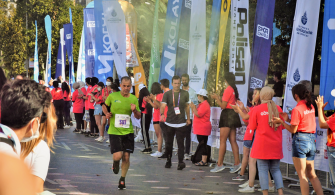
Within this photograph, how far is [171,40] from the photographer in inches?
484

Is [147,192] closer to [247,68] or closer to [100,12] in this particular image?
[247,68]

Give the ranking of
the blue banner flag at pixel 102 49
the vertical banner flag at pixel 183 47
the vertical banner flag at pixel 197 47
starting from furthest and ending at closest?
the blue banner flag at pixel 102 49
the vertical banner flag at pixel 183 47
the vertical banner flag at pixel 197 47

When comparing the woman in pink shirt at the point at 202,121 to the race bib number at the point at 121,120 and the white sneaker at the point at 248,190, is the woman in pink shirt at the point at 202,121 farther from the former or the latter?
the white sneaker at the point at 248,190

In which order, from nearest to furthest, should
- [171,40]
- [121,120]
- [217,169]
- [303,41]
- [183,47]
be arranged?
[303,41], [121,120], [217,169], [183,47], [171,40]

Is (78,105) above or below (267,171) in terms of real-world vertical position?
below

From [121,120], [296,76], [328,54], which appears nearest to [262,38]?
[296,76]

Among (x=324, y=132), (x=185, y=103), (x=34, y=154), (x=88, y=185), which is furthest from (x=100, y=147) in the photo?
(x=34, y=154)

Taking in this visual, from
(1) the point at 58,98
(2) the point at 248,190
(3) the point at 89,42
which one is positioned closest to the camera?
(2) the point at 248,190

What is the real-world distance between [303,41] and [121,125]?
11.7ft

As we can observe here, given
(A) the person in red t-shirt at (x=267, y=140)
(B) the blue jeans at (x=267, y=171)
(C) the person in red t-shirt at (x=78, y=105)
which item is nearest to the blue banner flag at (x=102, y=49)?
(C) the person in red t-shirt at (x=78, y=105)

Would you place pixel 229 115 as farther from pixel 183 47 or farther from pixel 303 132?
pixel 183 47

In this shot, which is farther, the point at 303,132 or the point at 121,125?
the point at 121,125

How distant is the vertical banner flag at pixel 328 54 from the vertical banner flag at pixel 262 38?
4.92 feet

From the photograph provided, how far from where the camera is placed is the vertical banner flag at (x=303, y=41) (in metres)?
7.60
